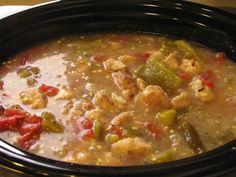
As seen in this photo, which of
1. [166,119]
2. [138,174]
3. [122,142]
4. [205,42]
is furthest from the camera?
[205,42]

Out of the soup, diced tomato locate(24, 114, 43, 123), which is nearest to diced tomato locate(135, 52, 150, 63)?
the soup

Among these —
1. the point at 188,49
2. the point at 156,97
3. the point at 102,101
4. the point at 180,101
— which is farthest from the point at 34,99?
the point at 188,49

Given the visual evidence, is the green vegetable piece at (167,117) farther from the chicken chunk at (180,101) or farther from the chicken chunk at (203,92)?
the chicken chunk at (203,92)

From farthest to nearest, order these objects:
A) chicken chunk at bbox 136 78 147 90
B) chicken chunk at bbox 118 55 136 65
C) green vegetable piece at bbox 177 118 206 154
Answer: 1. chicken chunk at bbox 118 55 136 65
2. chicken chunk at bbox 136 78 147 90
3. green vegetable piece at bbox 177 118 206 154

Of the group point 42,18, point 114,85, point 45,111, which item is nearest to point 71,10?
point 42,18

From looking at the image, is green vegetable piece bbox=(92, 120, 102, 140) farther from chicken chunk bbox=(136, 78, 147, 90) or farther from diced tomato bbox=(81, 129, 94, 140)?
chicken chunk bbox=(136, 78, 147, 90)

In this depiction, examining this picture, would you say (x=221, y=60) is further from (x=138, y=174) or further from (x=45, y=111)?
(x=138, y=174)

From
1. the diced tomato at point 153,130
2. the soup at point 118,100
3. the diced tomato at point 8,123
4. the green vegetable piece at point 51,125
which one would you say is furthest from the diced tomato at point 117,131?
the diced tomato at point 8,123
